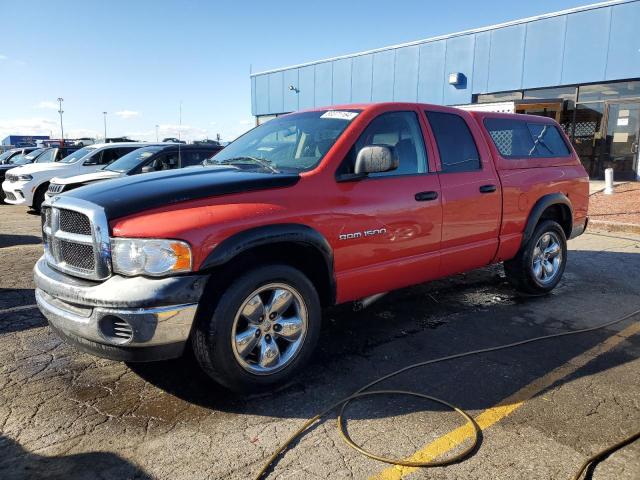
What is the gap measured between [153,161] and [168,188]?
24.0 ft

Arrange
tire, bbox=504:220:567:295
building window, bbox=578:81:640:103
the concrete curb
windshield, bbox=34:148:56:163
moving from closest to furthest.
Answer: tire, bbox=504:220:567:295 < the concrete curb < windshield, bbox=34:148:56:163 < building window, bbox=578:81:640:103

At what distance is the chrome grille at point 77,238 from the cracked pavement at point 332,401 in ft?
2.80

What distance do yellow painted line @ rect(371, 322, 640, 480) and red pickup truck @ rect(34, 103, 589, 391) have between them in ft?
3.51

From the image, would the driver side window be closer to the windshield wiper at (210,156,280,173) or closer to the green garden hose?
the windshield wiper at (210,156,280,173)

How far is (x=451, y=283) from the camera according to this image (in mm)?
5922

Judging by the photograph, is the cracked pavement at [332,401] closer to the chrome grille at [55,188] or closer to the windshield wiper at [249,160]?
the windshield wiper at [249,160]

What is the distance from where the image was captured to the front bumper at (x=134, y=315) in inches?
106

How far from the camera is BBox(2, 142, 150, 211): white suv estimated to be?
1171 centimetres

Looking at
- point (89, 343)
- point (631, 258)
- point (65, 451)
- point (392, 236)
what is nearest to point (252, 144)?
point (392, 236)

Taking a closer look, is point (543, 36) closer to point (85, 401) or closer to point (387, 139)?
point (387, 139)

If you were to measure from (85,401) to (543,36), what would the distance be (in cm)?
1820

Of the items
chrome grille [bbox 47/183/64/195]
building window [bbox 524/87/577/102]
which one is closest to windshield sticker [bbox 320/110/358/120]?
chrome grille [bbox 47/183/64/195]

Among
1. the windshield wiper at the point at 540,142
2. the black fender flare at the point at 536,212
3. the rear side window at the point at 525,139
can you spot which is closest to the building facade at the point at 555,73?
the rear side window at the point at 525,139

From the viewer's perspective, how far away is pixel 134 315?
106 inches
